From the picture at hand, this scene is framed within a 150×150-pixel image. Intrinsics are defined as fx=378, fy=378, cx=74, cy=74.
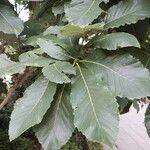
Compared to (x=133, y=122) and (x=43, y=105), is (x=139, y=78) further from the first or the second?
(x=133, y=122)

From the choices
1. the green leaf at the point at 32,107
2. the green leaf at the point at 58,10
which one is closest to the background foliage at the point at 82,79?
the green leaf at the point at 32,107

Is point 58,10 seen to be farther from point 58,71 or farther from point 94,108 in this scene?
point 94,108

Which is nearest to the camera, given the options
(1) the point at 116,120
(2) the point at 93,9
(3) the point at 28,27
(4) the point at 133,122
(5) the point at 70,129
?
(1) the point at 116,120

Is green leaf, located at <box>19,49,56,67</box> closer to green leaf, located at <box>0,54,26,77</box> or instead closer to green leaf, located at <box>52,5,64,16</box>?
green leaf, located at <box>0,54,26,77</box>

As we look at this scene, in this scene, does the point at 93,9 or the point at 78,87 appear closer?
the point at 78,87

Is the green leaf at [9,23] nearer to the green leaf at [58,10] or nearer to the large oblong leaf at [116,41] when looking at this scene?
the green leaf at [58,10]

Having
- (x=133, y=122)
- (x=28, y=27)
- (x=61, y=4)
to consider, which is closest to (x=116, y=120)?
(x=61, y=4)
